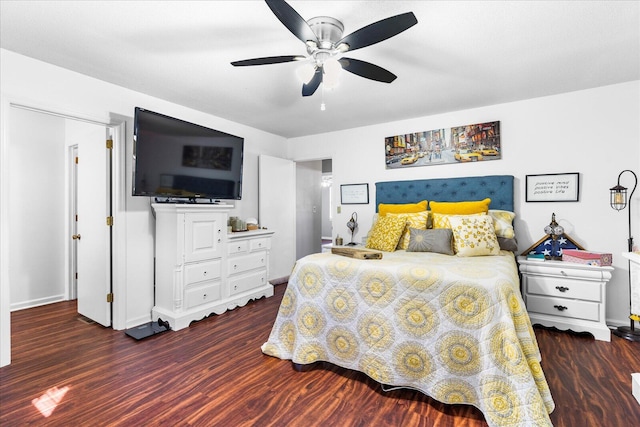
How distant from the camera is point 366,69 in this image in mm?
2090

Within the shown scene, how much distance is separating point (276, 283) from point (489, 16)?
405 cm

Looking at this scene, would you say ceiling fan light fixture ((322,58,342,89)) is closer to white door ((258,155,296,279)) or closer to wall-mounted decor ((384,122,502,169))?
wall-mounted decor ((384,122,502,169))

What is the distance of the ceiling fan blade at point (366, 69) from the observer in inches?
79.4

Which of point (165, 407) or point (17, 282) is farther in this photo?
point (17, 282)

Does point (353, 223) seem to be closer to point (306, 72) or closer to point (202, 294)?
point (202, 294)

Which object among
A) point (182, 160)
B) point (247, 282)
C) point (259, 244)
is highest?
point (182, 160)

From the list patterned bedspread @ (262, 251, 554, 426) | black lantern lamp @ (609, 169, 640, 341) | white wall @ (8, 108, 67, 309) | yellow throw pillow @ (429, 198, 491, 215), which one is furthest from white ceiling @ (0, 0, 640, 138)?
white wall @ (8, 108, 67, 309)

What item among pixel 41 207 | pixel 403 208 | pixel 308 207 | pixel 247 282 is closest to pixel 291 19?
pixel 403 208

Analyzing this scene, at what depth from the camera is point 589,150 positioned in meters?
3.11

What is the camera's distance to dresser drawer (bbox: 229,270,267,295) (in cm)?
363

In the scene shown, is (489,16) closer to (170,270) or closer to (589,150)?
(589,150)

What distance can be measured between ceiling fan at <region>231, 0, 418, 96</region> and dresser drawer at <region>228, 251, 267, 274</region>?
2.19 m

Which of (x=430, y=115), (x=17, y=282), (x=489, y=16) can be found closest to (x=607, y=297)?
(x=430, y=115)

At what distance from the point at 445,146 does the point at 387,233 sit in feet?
5.15
